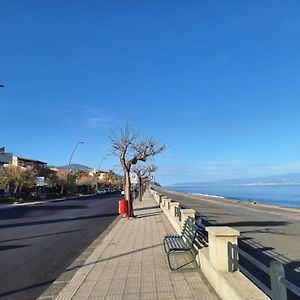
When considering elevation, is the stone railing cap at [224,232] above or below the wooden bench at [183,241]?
above

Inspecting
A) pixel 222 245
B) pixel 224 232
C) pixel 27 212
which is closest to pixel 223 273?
pixel 222 245

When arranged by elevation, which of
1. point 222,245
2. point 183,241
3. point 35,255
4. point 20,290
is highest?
point 222,245

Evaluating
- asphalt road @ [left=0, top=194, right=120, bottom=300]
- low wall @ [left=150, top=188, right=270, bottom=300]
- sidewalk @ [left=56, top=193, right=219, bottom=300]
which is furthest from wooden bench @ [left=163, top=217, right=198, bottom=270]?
asphalt road @ [left=0, top=194, right=120, bottom=300]

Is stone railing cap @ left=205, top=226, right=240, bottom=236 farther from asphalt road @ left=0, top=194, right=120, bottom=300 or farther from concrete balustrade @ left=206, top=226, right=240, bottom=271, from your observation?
asphalt road @ left=0, top=194, right=120, bottom=300

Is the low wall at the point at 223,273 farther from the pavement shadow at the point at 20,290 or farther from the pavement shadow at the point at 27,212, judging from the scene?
the pavement shadow at the point at 27,212

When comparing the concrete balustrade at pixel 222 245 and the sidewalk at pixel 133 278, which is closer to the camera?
the concrete balustrade at pixel 222 245

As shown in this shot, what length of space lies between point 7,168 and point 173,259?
57.9 m

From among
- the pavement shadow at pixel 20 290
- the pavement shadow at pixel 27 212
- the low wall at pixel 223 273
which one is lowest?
the pavement shadow at pixel 20 290

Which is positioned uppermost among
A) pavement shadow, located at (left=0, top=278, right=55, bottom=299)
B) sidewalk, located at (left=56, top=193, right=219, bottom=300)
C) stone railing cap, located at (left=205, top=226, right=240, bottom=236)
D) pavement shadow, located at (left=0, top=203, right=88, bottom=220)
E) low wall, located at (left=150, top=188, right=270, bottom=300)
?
pavement shadow, located at (left=0, top=203, right=88, bottom=220)

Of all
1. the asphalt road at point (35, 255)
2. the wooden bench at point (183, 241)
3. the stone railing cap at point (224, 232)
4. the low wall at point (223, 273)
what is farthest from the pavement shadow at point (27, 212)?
the stone railing cap at point (224, 232)

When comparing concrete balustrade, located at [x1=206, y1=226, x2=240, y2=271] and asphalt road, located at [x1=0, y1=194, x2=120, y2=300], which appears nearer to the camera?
concrete balustrade, located at [x1=206, y1=226, x2=240, y2=271]

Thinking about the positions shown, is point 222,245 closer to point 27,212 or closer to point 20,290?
point 20,290

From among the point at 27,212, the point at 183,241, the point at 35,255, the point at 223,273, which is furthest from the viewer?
the point at 27,212

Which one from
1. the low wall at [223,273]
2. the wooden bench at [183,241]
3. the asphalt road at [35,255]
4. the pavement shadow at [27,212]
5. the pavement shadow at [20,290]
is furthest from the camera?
the pavement shadow at [27,212]
